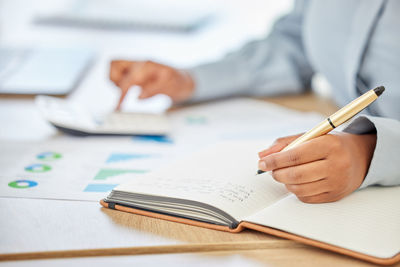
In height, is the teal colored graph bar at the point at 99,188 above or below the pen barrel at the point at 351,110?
below

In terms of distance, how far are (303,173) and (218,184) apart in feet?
0.33

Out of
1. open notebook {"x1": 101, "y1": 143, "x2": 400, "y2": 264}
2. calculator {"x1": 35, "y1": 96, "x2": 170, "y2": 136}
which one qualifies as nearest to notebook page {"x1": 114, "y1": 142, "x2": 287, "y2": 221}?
open notebook {"x1": 101, "y1": 143, "x2": 400, "y2": 264}

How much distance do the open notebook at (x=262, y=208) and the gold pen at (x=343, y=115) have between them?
7cm

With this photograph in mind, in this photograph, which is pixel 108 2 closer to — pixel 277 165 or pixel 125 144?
pixel 125 144

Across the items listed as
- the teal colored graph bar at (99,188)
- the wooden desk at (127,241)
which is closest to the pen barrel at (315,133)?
the wooden desk at (127,241)

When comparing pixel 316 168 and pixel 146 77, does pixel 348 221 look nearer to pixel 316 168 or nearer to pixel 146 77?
pixel 316 168

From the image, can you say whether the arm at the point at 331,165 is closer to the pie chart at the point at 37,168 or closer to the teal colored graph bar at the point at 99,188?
the teal colored graph bar at the point at 99,188

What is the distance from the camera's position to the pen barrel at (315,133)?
1.88ft

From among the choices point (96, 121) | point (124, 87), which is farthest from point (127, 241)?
point (124, 87)

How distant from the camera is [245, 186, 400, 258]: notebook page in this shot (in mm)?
493

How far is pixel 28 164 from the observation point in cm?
75

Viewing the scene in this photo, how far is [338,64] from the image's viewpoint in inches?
40.3

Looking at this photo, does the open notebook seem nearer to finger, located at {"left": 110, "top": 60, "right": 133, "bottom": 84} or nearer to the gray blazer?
the gray blazer

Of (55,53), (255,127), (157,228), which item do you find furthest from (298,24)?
(157,228)
